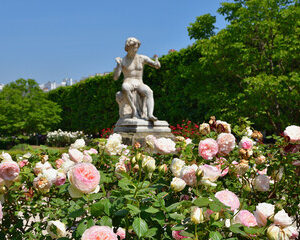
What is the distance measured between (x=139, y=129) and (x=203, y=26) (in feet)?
13.9

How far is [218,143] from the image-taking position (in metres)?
1.37

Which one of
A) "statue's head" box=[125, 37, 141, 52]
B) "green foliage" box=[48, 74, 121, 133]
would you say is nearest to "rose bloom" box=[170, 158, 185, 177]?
"statue's head" box=[125, 37, 141, 52]

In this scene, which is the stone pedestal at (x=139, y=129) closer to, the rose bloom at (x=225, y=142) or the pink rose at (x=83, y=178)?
the rose bloom at (x=225, y=142)

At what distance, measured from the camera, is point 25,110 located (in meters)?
14.9

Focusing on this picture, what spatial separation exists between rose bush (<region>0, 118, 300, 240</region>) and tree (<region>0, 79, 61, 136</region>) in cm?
1417

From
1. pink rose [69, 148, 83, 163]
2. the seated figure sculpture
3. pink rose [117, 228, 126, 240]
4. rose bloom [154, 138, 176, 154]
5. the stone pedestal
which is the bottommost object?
pink rose [117, 228, 126, 240]

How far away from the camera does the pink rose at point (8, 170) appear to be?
1.24m

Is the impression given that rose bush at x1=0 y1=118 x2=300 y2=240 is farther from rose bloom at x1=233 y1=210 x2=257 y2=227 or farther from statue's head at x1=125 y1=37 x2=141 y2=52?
statue's head at x1=125 y1=37 x2=141 y2=52

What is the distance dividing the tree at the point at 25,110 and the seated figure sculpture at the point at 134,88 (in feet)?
33.4

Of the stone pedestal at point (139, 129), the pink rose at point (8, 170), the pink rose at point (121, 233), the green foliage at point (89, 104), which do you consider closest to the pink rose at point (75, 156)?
the pink rose at point (8, 170)

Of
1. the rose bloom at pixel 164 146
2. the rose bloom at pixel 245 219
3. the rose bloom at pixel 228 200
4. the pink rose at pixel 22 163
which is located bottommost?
the rose bloom at pixel 245 219

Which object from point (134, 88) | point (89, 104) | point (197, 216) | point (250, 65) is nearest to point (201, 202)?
point (197, 216)

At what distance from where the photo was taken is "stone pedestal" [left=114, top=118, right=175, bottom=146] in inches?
209

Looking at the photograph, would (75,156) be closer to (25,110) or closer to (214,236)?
(214,236)
